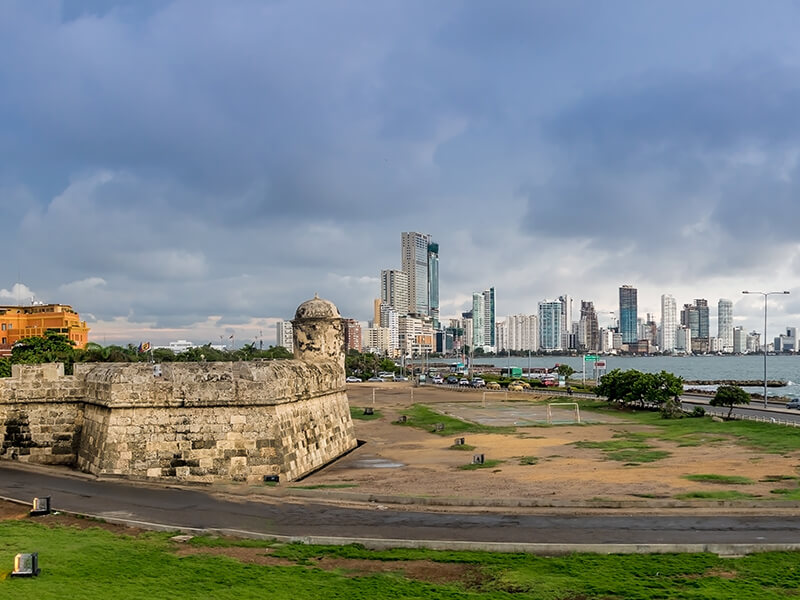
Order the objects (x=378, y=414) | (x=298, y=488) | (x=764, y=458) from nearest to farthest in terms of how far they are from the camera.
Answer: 1. (x=298, y=488)
2. (x=764, y=458)
3. (x=378, y=414)

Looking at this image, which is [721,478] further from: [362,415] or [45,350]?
[45,350]

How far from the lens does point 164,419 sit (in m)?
23.4

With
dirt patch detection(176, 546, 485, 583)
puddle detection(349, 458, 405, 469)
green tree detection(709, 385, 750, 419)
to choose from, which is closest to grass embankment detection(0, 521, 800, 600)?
dirt patch detection(176, 546, 485, 583)

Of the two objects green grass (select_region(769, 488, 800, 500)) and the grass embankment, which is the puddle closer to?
the grass embankment

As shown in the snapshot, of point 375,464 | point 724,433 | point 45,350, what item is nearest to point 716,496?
point 375,464

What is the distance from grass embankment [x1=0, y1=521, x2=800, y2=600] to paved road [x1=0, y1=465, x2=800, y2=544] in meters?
1.40

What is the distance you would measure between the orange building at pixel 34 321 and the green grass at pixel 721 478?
92.0 m

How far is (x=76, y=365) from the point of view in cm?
2850

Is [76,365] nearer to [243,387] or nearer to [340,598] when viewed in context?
[243,387]

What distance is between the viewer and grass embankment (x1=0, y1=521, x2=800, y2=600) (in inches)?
471

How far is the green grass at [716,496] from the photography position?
18.9m

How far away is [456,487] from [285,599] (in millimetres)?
11888

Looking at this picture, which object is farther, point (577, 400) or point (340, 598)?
point (577, 400)

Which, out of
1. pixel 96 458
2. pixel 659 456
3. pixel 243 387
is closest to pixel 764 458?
pixel 659 456
